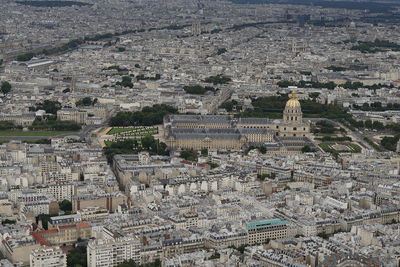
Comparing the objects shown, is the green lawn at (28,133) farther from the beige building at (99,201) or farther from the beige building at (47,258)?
the beige building at (47,258)

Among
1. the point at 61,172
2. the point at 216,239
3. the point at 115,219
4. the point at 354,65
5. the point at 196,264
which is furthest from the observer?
the point at 354,65

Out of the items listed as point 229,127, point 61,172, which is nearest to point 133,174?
point 61,172

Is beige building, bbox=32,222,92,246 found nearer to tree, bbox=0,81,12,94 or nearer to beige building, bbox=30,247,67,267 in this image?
beige building, bbox=30,247,67,267

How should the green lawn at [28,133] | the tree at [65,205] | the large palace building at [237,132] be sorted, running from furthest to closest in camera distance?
the green lawn at [28,133] → the large palace building at [237,132] → the tree at [65,205]

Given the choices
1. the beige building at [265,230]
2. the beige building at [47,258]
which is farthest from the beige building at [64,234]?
the beige building at [265,230]

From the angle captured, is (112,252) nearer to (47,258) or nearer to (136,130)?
(47,258)

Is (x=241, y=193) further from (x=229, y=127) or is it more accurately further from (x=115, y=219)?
(x=229, y=127)
